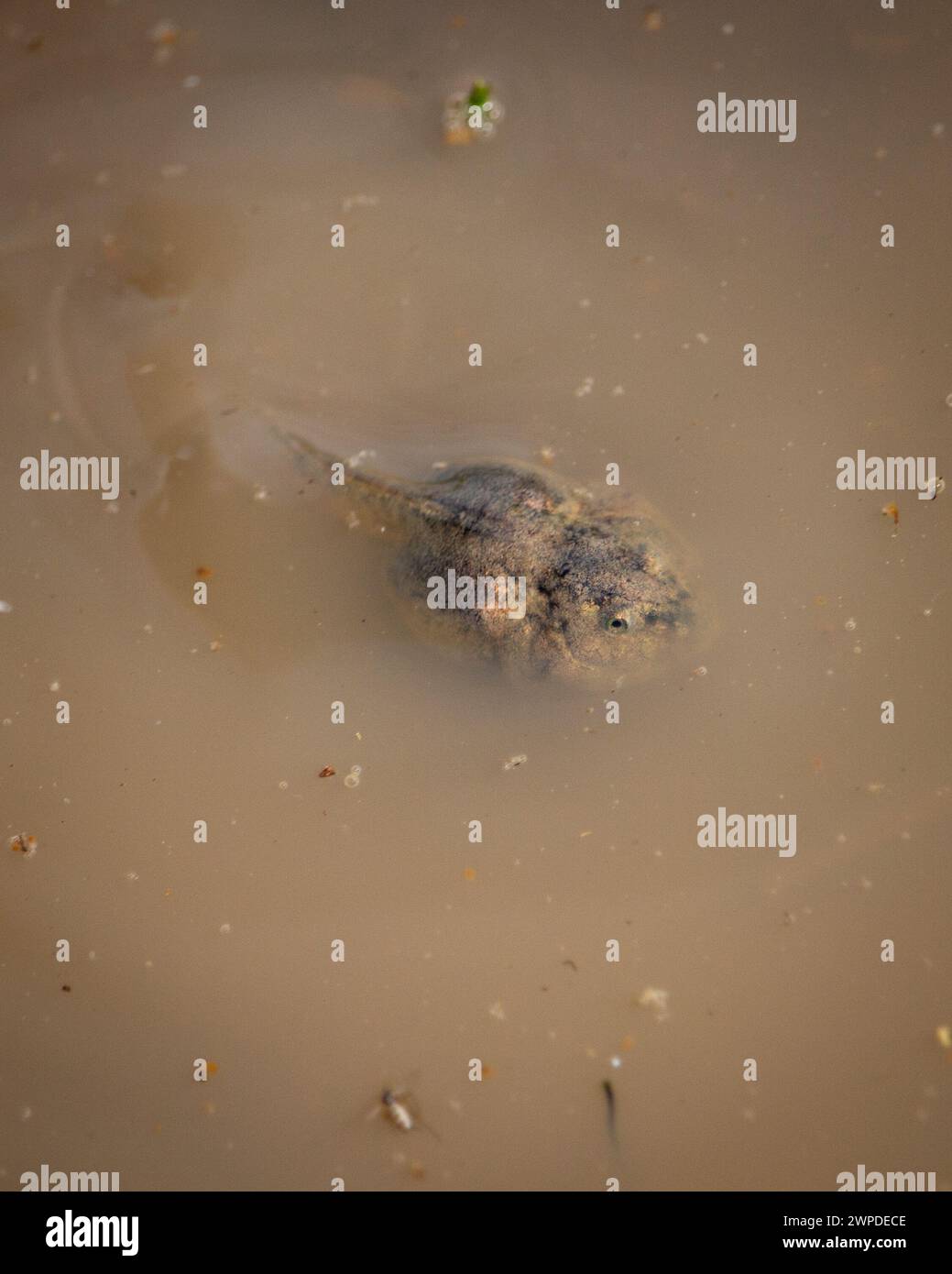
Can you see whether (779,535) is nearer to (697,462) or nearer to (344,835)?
(697,462)

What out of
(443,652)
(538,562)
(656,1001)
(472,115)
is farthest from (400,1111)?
(472,115)

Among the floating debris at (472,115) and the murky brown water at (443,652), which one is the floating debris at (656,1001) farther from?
the floating debris at (472,115)

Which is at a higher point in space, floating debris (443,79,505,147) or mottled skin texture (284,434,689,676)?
floating debris (443,79,505,147)

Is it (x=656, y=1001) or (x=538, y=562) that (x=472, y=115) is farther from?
(x=656, y=1001)

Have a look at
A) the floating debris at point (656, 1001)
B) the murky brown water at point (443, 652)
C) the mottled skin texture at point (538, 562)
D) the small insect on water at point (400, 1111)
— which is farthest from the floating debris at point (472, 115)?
the small insect on water at point (400, 1111)

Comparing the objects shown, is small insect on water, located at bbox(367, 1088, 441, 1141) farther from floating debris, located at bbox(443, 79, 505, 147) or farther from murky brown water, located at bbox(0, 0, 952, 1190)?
floating debris, located at bbox(443, 79, 505, 147)

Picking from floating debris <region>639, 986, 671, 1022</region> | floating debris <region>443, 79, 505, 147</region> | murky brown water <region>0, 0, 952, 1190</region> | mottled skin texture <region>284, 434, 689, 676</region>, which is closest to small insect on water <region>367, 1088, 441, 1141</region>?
murky brown water <region>0, 0, 952, 1190</region>
